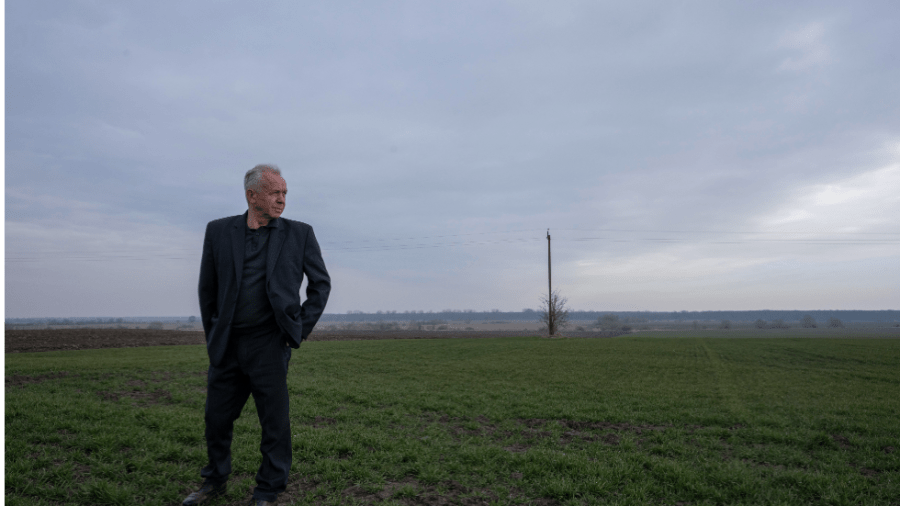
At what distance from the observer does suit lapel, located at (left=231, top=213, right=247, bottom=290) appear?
12.0 feet

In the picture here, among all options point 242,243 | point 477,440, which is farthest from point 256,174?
point 477,440

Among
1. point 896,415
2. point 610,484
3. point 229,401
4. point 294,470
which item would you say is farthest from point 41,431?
point 896,415

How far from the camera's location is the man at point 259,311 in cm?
362

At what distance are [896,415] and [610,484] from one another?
23.9 feet

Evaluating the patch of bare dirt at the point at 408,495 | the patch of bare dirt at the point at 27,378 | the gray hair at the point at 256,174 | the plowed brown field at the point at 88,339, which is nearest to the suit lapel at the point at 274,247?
the gray hair at the point at 256,174

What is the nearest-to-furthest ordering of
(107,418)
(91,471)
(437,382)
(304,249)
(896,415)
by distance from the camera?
1. (304,249)
2. (91,471)
3. (107,418)
4. (896,415)
5. (437,382)

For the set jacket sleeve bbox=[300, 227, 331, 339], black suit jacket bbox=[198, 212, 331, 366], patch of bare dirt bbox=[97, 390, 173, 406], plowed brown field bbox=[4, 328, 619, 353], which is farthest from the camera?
plowed brown field bbox=[4, 328, 619, 353]

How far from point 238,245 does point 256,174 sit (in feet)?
1.89

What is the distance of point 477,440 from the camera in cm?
648

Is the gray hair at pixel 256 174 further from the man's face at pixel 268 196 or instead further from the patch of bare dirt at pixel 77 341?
the patch of bare dirt at pixel 77 341

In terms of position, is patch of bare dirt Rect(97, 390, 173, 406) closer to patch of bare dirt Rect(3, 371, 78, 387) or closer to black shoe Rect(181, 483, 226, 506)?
patch of bare dirt Rect(3, 371, 78, 387)

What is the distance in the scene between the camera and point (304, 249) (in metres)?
3.90

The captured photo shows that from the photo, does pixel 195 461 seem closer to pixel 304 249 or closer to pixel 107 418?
pixel 107 418

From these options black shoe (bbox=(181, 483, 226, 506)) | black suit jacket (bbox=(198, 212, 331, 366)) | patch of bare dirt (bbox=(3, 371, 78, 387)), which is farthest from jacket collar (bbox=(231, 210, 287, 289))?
patch of bare dirt (bbox=(3, 371, 78, 387))
